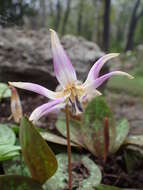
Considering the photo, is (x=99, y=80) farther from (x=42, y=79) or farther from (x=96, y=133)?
(x=42, y=79)

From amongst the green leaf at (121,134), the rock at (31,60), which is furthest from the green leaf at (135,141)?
the rock at (31,60)

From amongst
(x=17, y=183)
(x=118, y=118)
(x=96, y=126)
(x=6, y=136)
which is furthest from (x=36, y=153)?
(x=118, y=118)

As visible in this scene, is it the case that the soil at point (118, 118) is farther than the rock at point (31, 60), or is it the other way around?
the rock at point (31, 60)

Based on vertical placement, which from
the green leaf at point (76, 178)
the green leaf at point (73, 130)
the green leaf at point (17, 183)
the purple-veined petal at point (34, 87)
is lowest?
the green leaf at point (76, 178)

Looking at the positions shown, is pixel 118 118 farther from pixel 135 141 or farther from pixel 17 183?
pixel 17 183

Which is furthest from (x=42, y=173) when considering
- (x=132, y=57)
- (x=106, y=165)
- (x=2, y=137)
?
(x=132, y=57)

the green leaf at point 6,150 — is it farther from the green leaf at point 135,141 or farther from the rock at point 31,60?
the rock at point 31,60
